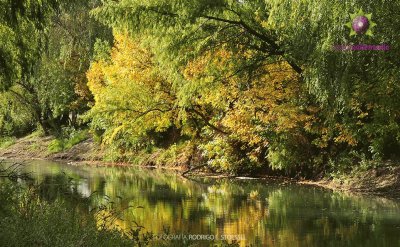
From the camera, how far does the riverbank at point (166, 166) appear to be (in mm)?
14711

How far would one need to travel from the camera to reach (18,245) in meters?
5.78

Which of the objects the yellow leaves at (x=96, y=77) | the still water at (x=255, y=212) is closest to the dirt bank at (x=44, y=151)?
the yellow leaves at (x=96, y=77)

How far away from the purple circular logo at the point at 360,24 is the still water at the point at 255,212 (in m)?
3.57

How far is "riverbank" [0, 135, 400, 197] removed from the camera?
1471 centimetres

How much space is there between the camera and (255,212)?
474 inches

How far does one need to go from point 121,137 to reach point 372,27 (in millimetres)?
18021

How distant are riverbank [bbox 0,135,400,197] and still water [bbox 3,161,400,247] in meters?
0.75

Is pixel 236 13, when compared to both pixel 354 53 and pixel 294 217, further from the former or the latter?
pixel 294 217
